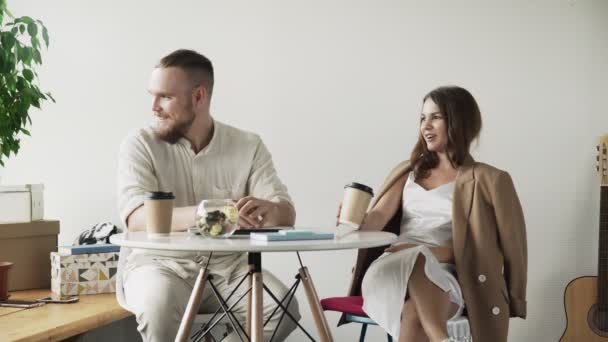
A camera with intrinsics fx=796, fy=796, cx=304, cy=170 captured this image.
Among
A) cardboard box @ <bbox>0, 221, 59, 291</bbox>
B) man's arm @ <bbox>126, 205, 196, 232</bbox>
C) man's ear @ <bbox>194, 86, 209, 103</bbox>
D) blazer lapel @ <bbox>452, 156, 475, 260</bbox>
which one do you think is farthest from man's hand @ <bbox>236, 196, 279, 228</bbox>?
cardboard box @ <bbox>0, 221, 59, 291</bbox>

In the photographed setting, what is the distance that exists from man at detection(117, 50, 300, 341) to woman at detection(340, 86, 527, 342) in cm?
38

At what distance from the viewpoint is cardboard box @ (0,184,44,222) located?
350 cm

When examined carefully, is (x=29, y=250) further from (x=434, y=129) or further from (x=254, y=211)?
(x=434, y=129)

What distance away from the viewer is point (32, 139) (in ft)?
13.9

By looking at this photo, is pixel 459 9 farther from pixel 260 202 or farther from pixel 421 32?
pixel 260 202

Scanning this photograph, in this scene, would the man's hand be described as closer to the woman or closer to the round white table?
the round white table

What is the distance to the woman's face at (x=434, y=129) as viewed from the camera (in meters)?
2.95

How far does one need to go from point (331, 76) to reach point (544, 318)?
1479 millimetres

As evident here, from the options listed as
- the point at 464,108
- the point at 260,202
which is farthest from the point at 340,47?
the point at 260,202

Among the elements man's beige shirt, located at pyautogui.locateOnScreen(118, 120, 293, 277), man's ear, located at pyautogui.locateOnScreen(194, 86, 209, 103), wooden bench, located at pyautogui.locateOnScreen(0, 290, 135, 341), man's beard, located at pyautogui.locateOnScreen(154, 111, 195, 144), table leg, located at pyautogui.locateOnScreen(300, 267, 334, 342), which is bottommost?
wooden bench, located at pyautogui.locateOnScreen(0, 290, 135, 341)

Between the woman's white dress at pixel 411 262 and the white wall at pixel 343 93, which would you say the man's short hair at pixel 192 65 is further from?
the white wall at pixel 343 93

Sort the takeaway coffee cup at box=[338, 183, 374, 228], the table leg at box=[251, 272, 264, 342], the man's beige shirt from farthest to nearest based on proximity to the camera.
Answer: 1. the man's beige shirt
2. the takeaway coffee cup at box=[338, 183, 374, 228]
3. the table leg at box=[251, 272, 264, 342]

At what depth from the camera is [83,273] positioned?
343 cm

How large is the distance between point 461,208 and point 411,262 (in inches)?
16.2
